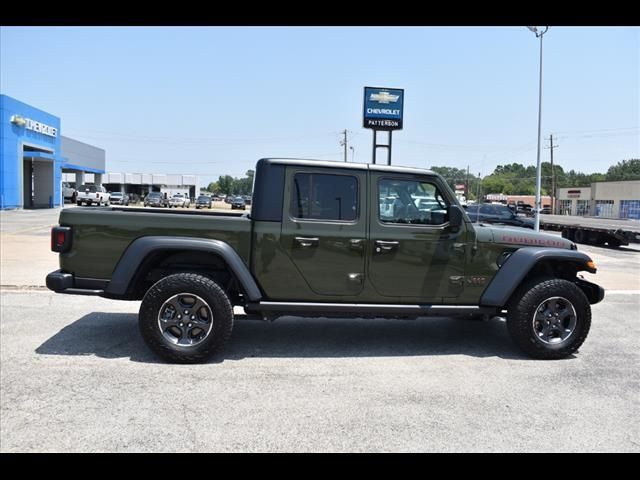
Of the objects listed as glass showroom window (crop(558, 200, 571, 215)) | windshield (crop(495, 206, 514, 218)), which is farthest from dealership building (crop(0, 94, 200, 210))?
glass showroom window (crop(558, 200, 571, 215))

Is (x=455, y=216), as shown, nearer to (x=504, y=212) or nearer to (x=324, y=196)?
(x=324, y=196)

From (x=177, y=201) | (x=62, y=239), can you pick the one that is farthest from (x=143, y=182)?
(x=62, y=239)

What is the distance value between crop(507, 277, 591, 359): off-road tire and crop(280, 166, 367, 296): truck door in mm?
1635

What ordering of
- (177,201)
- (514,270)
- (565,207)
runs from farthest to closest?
1. (565,207)
2. (177,201)
3. (514,270)

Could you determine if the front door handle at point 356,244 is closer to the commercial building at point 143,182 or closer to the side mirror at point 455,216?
the side mirror at point 455,216

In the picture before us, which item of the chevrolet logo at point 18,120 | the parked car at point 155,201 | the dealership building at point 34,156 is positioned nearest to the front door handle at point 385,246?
the dealership building at point 34,156

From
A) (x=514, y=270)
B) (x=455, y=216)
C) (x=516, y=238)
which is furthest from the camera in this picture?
(x=516, y=238)

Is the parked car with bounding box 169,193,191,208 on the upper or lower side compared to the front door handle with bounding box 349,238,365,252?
upper

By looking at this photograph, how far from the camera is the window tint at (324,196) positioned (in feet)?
15.6

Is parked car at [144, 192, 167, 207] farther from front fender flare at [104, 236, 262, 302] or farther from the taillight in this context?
front fender flare at [104, 236, 262, 302]

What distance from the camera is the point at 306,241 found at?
4656 millimetres

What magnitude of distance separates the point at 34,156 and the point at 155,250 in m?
39.6

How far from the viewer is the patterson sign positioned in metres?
19.5
